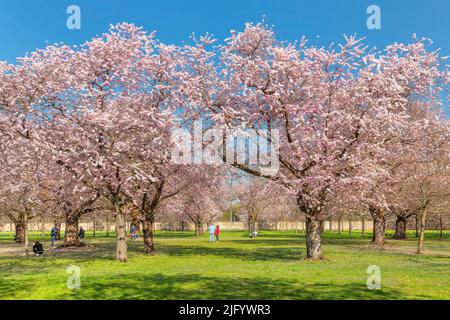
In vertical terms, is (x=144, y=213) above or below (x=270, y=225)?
above

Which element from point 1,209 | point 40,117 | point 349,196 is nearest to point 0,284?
point 40,117

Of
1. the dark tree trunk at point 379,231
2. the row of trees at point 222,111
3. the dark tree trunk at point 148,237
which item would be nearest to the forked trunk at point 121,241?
the row of trees at point 222,111

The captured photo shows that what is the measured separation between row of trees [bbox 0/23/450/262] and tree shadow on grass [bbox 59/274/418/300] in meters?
8.54

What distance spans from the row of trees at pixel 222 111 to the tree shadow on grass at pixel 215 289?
8.54 meters

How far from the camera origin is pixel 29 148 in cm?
2772

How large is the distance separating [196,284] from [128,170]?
38.8 ft

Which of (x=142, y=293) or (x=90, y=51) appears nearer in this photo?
(x=142, y=293)

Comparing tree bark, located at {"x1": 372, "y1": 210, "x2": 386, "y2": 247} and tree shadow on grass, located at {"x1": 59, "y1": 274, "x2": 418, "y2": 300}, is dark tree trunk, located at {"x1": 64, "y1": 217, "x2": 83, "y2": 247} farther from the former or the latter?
tree bark, located at {"x1": 372, "y1": 210, "x2": 386, "y2": 247}

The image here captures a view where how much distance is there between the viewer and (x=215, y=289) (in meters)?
16.1

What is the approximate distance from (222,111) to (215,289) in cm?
1433

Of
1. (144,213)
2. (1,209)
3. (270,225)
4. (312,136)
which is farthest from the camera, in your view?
(270,225)

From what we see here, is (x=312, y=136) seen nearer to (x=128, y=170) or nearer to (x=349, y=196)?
(x=349, y=196)

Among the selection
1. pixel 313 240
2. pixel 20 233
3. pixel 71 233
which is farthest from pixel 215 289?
pixel 20 233

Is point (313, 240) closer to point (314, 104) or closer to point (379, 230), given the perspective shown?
point (314, 104)
